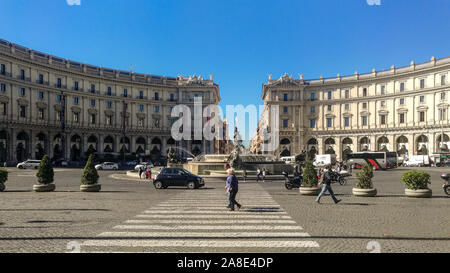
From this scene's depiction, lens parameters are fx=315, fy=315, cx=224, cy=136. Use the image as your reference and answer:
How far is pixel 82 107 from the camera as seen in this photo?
246 feet

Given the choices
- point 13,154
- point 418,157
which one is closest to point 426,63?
point 418,157

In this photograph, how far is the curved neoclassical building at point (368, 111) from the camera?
67.0m

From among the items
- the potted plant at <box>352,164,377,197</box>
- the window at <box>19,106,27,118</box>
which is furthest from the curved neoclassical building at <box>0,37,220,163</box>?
the potted plant at <box>352,164,377,197</box>

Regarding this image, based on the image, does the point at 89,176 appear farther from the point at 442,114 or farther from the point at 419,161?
the point at 442,114

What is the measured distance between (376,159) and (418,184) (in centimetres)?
3561

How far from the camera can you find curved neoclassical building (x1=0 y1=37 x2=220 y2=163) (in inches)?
2370

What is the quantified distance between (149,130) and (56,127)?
915 inches

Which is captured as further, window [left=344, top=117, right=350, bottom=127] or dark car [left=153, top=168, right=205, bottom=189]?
window [left=344, top=117, right=350, bottom=127]

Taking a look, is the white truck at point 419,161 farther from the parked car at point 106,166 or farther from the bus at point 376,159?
the parked car at point 106,166

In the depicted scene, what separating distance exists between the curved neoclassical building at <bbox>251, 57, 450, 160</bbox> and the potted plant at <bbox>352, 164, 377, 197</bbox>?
181 ft

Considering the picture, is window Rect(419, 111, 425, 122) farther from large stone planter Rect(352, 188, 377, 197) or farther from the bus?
large stone planter Rect(352, 188, 377, 197)

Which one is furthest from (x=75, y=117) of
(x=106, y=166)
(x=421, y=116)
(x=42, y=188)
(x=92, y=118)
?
(x=421, y=116)
